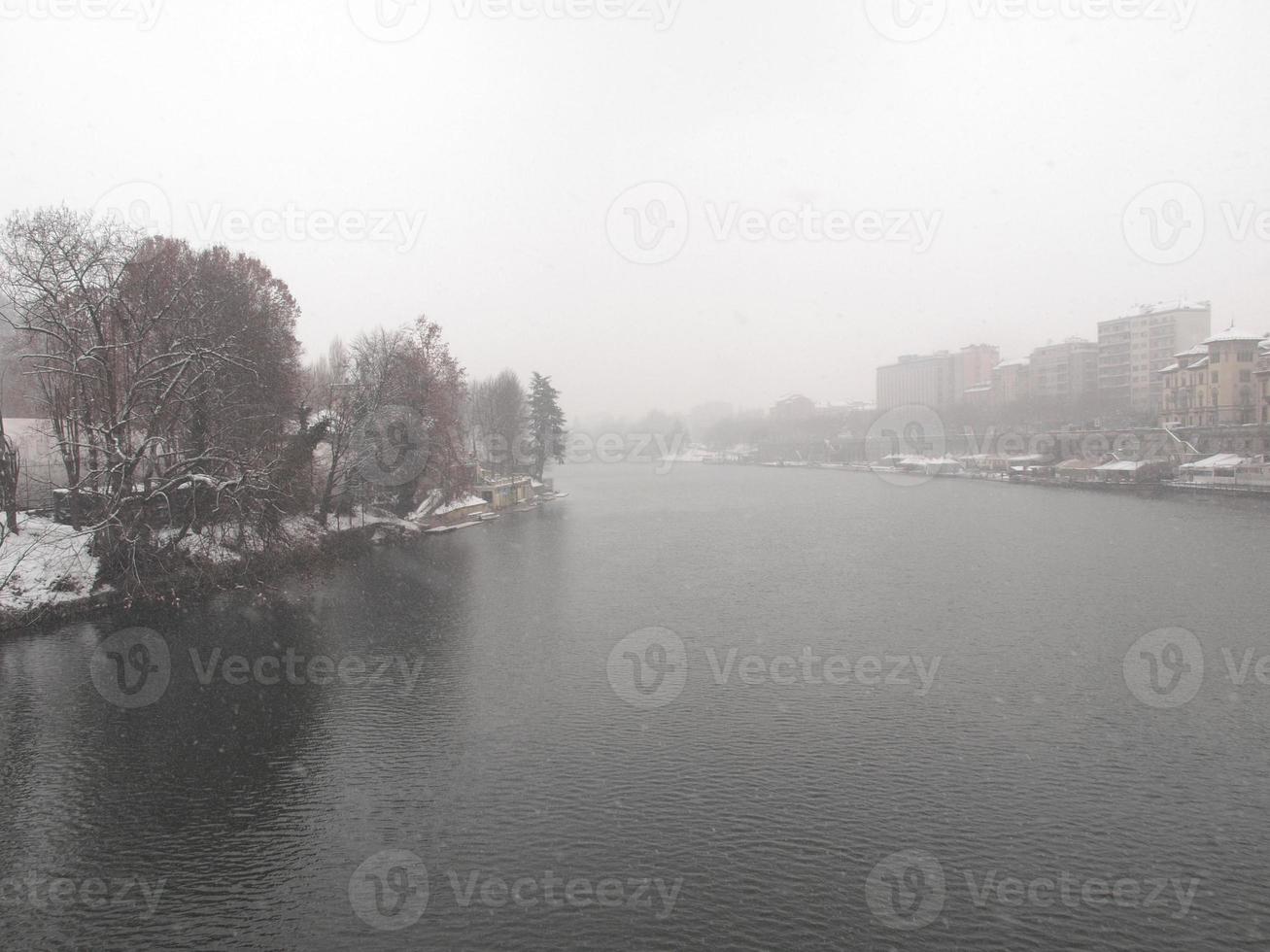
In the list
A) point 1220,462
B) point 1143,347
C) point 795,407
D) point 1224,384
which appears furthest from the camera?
point 795,407

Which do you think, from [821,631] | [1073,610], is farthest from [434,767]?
[1073,610]

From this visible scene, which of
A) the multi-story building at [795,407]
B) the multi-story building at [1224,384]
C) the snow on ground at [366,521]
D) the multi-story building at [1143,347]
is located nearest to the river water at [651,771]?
the snow on ground at [366,521]

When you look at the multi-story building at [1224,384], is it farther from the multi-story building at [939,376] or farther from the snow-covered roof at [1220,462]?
the multi-story building at [939,376]

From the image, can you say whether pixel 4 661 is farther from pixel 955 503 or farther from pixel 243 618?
pixel 955 503

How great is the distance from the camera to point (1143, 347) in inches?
3081

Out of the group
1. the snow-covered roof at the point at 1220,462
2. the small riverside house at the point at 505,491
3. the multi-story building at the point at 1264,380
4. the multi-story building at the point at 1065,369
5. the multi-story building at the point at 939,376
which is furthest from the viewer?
the multi-story building at the point at 939,376

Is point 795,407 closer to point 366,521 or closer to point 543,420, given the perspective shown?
point 543,420

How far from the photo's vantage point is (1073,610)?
17.0 metres

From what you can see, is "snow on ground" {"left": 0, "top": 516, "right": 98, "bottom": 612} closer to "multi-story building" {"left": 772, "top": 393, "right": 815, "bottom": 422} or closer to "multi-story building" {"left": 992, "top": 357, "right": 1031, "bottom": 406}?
"multi-story building" {"left": 992, "top": 357, "right": 1031, "bottom": 406}

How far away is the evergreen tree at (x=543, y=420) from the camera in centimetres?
5050

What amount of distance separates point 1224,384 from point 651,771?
56.4m

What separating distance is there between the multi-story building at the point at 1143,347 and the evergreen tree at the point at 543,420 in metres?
57.3

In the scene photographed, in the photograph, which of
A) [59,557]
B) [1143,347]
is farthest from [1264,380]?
[59,557]

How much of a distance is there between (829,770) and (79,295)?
1888 centimetres
